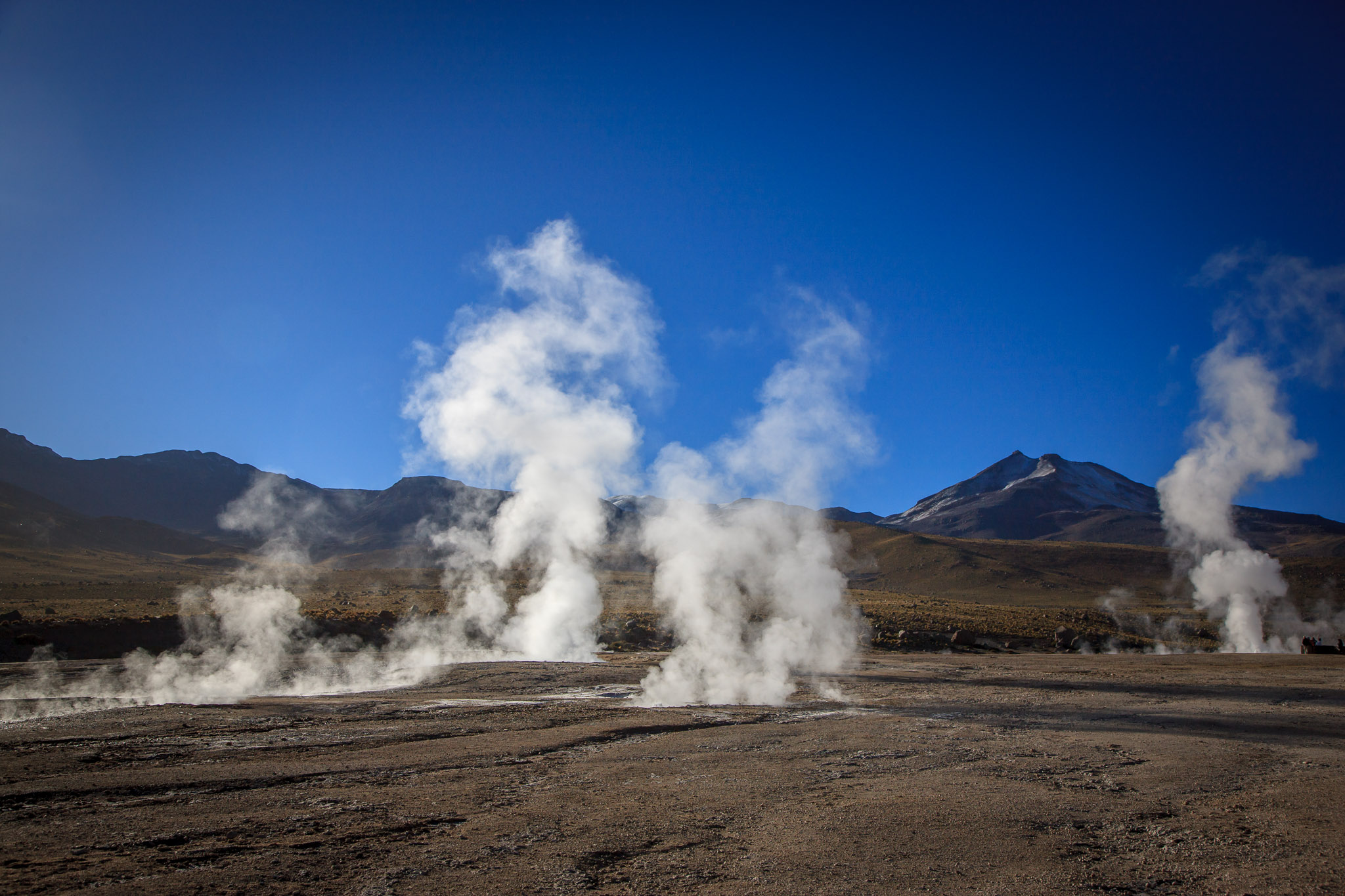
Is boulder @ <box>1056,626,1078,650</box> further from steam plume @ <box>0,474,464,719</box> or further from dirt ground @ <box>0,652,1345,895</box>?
steam plume @ <box>0,474,464,719</box>

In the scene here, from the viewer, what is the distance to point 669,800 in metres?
9.66

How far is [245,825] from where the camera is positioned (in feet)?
26.7

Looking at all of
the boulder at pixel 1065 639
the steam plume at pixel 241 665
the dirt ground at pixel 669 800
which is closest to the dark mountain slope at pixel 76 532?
the steam plume at pixel 241 665

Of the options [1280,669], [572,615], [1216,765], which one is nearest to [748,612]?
[572,615]

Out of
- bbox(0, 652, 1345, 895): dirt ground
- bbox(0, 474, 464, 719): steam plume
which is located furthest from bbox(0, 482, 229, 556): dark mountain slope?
bbox(0, 652, 1345, 895): dirt ground

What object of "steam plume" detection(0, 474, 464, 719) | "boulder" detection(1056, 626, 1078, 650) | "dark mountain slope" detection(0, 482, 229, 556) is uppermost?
"dark mountain slope" detection(0, 482, 229, 556)

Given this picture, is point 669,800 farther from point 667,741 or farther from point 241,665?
point 241,665

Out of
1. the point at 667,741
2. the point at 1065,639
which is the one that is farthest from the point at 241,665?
the point at 1065,639

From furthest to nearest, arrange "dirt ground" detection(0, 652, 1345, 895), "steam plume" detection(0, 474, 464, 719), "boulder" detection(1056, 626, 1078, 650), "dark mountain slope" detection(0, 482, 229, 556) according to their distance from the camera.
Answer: "dark mountain slope" detection(0, 482, 229, 556)
"boulder" detection(1056, 626, 1078, 650)
"steam plume" detection(0, 474, 464, 719)
"dirt ground" detection(0, 652, 1345, 895)

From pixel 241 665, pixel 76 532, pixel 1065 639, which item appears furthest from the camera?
→ pixel 76 532

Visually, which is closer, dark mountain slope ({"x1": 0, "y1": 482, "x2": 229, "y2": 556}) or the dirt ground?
the dirt ground

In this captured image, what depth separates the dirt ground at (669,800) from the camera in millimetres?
6832

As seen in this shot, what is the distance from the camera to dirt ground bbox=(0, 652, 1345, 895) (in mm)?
6832

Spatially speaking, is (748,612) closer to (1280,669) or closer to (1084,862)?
(1280,669)
